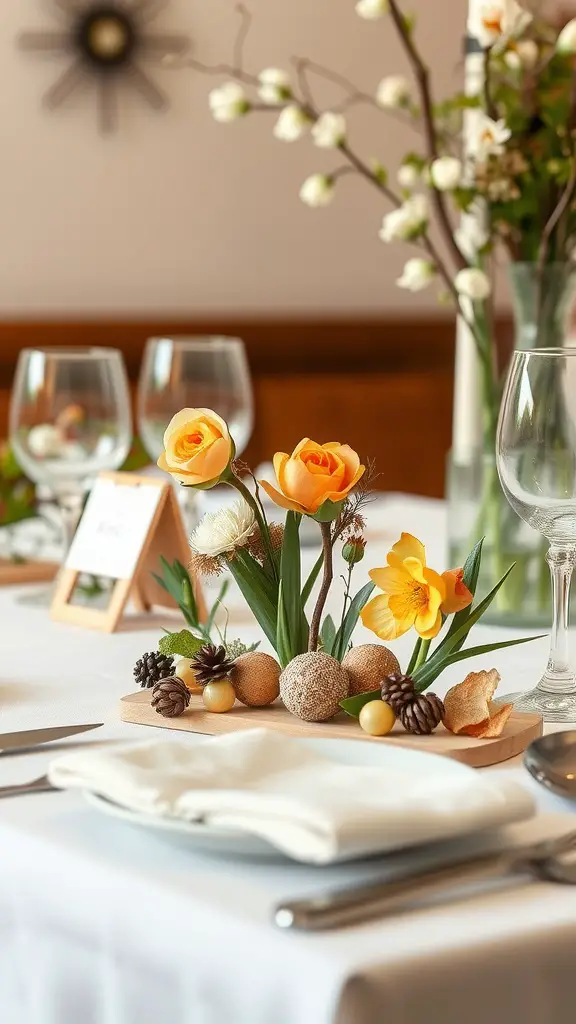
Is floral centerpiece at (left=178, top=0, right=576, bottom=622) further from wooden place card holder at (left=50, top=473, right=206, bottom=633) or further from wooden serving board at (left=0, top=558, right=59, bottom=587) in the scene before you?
wooden serving board at (left=0, top=558, right=59, bottom=587)

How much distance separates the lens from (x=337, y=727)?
2.73 feet

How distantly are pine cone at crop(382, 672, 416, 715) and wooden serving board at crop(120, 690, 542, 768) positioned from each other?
19 millimetres

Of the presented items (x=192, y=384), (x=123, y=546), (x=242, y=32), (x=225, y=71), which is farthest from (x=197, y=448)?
(x=242, y=32)

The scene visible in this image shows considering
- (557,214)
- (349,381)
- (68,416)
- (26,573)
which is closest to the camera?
(557,214)

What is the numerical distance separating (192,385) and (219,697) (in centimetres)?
74

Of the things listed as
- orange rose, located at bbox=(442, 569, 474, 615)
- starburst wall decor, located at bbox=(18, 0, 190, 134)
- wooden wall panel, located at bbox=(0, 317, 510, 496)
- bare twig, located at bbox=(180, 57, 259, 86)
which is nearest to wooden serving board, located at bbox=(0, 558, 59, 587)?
bare twig, located at bbox=(180, 57, 259, 86)

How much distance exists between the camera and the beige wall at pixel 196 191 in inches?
142

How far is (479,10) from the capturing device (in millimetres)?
1238

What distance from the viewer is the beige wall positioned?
362 centimetres

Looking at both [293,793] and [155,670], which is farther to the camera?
[155,670]

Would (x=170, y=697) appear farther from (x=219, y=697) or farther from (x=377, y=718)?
(x=377, y=718)

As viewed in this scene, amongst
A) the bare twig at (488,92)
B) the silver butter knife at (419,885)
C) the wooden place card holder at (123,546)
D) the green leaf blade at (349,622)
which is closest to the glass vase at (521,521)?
the bare twig at (488,92)

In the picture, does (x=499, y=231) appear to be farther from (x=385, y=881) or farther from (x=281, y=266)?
(x=281, y=266)

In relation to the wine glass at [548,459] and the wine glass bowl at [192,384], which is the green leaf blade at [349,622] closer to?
the wine glass at [548,459]
